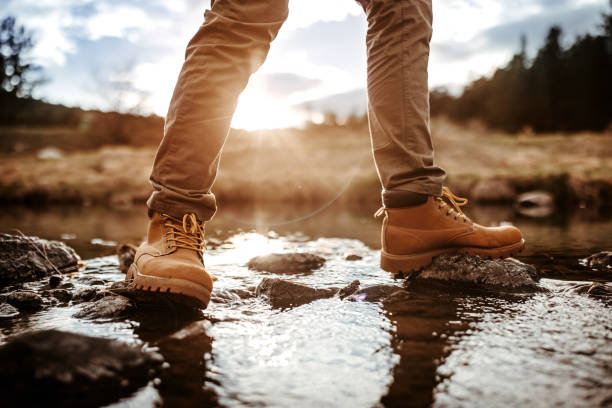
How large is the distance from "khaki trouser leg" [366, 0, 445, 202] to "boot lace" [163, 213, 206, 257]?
3.16ft

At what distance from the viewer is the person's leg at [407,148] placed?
1978mm

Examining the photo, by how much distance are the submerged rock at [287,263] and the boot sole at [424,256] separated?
643 millimetres

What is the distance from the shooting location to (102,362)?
3.22 ft

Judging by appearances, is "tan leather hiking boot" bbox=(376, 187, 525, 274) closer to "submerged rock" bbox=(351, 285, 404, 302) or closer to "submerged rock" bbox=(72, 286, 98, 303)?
"submerged rock" bbox=(351, 285, 404, 302)

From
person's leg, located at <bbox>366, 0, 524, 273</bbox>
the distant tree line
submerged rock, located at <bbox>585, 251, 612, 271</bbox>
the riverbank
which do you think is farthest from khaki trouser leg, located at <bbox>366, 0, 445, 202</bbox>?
the distant tree line

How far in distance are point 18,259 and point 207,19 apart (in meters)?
1.80

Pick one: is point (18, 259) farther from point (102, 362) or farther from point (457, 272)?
point (457, 272)

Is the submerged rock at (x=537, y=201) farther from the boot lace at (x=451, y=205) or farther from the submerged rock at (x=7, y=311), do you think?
the submerged rock at (x=7, y=311)

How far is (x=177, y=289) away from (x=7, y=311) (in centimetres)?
69

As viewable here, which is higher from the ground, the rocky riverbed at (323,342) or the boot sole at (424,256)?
the boot sole at (424,256)

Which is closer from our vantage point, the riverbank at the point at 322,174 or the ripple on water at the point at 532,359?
the ripple on water at the point at 532,359

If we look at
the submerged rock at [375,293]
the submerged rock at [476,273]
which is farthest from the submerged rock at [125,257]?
the submerged rock at [476,273]

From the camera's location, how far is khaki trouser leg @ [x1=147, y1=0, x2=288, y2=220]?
5.80 feet

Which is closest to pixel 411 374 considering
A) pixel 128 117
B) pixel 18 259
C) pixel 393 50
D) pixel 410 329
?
pixel 410 329
